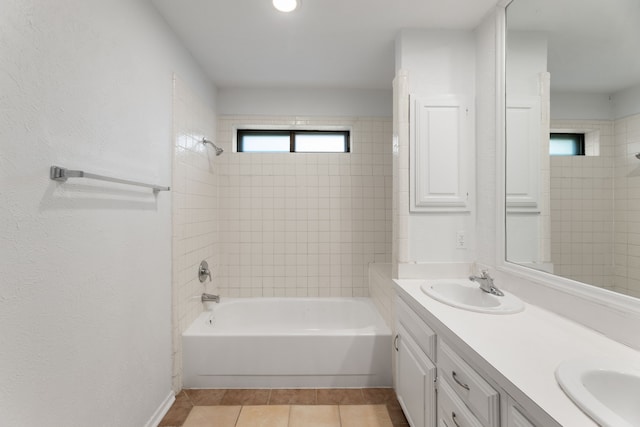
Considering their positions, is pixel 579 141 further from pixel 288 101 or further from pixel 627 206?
pixel 288 101

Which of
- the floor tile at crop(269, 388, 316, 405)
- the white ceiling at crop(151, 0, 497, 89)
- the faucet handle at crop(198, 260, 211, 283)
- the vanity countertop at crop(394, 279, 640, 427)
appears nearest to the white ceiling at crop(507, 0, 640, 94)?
the white ceiling at crop(151, 0, 497, 89)

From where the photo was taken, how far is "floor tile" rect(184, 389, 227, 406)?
1.99m

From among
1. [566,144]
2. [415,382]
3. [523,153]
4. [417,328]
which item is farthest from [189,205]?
[566,144]

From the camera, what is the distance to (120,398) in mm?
1425

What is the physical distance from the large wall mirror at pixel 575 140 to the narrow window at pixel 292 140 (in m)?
1.69

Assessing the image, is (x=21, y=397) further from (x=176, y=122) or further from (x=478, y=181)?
(x=478, y=181)

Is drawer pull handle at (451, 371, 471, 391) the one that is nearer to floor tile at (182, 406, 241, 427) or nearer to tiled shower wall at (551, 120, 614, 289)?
tiled shower wall at (551, 120, 614, 289)

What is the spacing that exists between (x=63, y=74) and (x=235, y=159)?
1896mm

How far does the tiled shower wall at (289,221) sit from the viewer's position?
2984mm

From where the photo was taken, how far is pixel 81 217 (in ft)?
3.88

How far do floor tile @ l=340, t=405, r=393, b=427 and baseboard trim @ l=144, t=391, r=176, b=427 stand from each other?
43.5 inches

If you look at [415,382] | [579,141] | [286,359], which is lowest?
[286,359]

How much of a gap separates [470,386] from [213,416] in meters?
1.60

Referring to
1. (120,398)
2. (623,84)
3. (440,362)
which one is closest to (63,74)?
(120,398)
